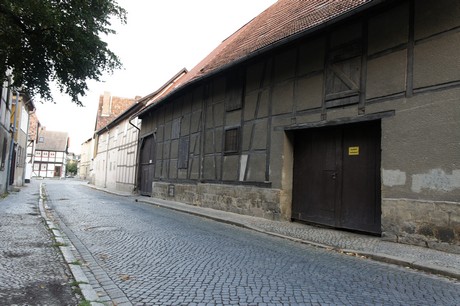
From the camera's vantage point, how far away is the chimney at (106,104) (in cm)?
4979

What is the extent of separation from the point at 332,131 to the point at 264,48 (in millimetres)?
2918

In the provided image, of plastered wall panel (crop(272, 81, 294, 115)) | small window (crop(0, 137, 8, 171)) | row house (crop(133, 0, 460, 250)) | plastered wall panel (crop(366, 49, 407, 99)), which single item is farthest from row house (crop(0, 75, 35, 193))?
plastered wall panel (crop(366, 49, 407, 99))

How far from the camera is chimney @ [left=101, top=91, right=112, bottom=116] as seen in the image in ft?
163

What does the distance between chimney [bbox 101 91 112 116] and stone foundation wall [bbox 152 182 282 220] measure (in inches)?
1400

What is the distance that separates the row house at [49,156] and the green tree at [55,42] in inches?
2767

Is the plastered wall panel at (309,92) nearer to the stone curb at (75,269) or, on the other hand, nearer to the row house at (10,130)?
the stone curb at (75,269)

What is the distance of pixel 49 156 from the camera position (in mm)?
76438

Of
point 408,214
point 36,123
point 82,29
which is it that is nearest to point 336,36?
point 408,214

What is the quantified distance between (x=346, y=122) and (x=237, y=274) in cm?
515

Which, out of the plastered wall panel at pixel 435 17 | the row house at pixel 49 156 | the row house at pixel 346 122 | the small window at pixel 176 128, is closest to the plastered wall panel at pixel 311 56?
the row house at pixel 346 122

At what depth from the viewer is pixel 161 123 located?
20688 millimetres

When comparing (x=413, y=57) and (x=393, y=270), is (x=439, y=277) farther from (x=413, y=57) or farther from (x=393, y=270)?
(x=413, y=57)

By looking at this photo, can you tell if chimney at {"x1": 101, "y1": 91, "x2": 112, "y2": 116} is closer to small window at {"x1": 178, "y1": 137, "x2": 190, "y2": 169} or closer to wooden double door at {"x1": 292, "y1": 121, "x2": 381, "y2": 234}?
small window at {"x1": 178, "y1": 137, "x2": 190, "y2": 169}

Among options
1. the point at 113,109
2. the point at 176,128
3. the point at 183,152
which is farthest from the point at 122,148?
the point at 113,109
